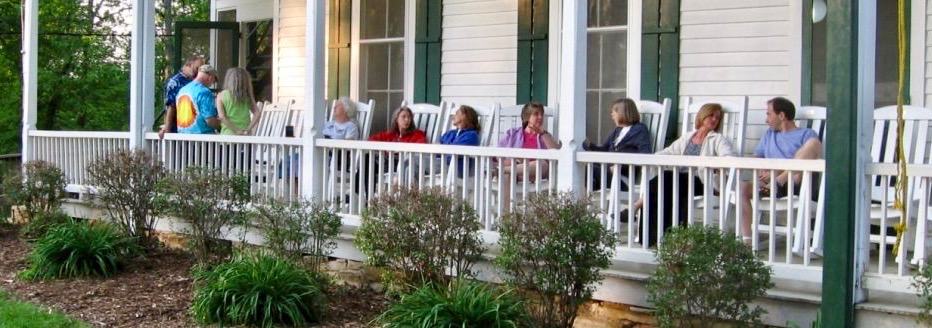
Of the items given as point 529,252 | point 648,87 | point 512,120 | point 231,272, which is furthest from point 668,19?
point 231,272

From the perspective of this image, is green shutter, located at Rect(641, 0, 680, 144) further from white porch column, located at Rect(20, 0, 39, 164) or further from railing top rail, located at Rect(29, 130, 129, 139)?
white porch column, located at Rect(20, 0, 39, 164)

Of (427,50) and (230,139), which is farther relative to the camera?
(427,50)

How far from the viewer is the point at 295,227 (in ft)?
23.3

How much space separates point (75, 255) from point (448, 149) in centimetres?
310

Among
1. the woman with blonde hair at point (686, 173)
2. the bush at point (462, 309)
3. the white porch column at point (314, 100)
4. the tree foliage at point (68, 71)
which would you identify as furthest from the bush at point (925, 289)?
the tree foliage at point (68, 71)

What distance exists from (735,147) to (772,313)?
78.3 inches

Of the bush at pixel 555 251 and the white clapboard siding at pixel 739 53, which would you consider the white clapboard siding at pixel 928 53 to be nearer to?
the white clapboard siding at pixel 739 53

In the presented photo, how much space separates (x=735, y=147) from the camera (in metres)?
7.23

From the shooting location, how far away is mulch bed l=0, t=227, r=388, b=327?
6801 millimetres

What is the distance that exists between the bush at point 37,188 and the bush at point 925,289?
7.93 meters

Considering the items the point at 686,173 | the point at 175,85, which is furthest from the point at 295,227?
the point at 175,85

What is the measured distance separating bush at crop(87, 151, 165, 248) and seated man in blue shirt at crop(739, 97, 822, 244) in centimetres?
467

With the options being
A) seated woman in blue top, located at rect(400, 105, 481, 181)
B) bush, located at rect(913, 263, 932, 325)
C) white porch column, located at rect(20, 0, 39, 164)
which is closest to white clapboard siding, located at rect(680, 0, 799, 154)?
seated woman in blue top, located at rect(400, 105, 481, 181)

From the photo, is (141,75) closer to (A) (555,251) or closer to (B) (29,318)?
(B) (29,318)
